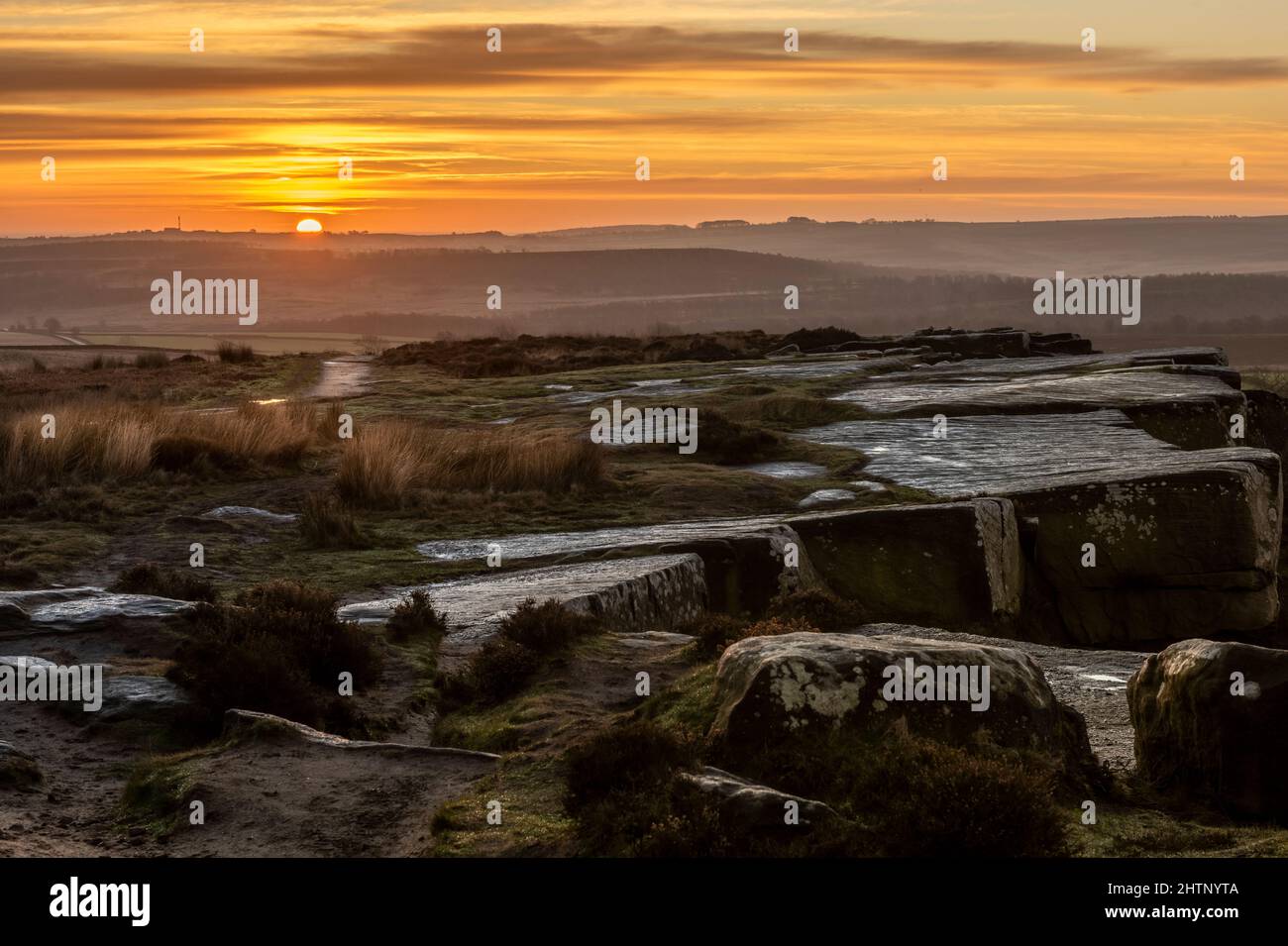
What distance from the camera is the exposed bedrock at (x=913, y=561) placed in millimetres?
13398

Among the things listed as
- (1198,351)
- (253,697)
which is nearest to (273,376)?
(1198,351)

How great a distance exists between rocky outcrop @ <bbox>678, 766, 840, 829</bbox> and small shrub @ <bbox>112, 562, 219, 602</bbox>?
20.3 ft

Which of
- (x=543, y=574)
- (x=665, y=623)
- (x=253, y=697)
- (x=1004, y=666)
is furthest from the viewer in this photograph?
(x=543, y=574)

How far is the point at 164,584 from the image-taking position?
1164 cm

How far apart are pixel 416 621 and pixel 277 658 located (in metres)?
1.76

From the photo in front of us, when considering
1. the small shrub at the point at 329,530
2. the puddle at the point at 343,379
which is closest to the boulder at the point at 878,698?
the small shrub at the point at 329,530

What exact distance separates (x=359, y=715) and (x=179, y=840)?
83.2 inches

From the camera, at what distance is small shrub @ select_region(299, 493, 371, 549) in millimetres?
14180

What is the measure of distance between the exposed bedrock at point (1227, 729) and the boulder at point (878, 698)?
54 cm

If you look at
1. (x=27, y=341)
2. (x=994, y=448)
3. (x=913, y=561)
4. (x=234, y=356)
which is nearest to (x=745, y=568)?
(x=913, y=561)

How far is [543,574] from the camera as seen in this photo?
1256cm

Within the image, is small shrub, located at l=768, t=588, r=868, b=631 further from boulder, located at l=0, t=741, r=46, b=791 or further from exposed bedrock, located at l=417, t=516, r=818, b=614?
boulder, located at l=0, t=741, r=46, b=791

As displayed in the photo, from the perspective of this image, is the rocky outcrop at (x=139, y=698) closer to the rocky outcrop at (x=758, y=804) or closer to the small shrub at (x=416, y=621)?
the small shrub at (x=416, y=621)
